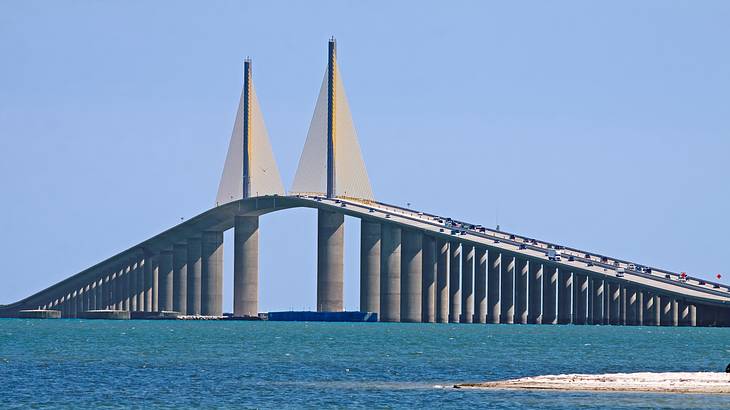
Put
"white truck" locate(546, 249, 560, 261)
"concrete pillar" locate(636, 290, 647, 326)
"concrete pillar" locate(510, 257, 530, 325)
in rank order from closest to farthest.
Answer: "concrete pillar" locate(636, 290, 647, 326) → "white truck" locate(546, 249, 560, 261) → "concrete pillar" locate(510, 257, 530, 325)

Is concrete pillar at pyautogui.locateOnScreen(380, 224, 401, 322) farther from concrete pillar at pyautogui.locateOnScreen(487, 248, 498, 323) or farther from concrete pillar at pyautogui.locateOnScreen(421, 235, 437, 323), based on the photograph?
concrete pillar at pyautogui.locateOnScreen(487, 248, 498, 323)

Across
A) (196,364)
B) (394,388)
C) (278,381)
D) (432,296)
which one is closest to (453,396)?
(394,388)

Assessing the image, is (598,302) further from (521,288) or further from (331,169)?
(331,169)

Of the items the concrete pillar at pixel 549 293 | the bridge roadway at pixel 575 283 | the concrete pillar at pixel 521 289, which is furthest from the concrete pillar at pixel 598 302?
the concrete pillar at pixel 521 289

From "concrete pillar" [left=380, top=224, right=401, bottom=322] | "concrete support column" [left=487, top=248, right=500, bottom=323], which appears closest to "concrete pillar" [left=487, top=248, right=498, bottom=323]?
"concrete support column" [left=487, top=248, right=500, bottom=323]

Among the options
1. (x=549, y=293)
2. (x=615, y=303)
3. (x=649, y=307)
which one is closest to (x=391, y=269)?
(x=549, y=293)

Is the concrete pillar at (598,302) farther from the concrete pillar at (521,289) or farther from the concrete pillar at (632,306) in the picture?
the concrete pillar at (521,289)
